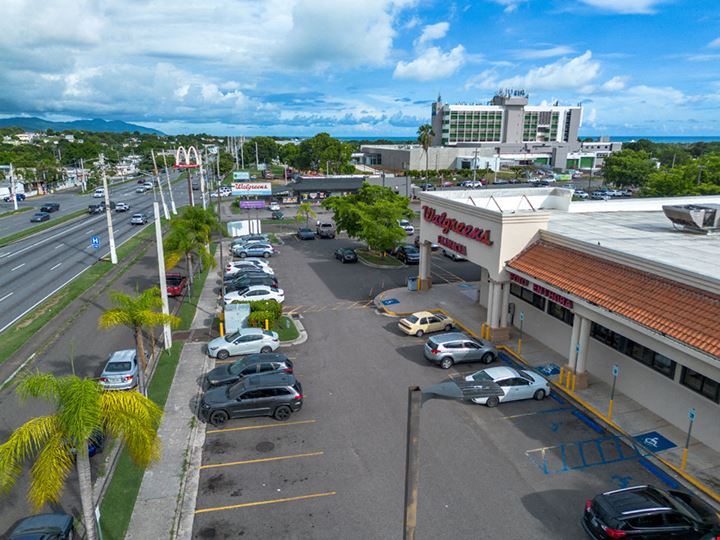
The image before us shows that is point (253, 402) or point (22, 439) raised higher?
point (22, 439)

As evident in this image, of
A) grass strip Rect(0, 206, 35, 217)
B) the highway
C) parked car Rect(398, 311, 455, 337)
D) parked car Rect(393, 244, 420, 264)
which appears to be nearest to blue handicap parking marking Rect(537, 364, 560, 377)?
parked car Rect(398, 311, 455, 337)

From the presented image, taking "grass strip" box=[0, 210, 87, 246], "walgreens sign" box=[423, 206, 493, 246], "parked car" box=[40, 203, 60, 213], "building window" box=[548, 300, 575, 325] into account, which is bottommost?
"grass strip" box=[0, 210, 87, 246]

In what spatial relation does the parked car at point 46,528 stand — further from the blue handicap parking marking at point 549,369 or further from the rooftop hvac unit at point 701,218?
the rooftop hvac unit at point 701,218

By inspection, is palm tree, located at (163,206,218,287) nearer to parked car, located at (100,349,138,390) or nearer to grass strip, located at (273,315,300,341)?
grass strip, located at (273,315,300,341)

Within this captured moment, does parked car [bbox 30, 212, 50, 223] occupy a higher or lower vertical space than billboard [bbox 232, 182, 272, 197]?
lower

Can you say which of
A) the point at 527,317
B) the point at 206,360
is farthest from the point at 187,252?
the point at 527,317

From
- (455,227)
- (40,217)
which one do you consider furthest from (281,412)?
(40,217)

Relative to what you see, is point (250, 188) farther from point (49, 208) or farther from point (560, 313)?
point (560, 313)
